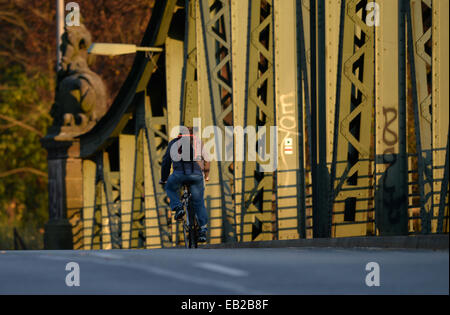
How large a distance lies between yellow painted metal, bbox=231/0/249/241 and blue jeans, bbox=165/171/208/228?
1.67 metres

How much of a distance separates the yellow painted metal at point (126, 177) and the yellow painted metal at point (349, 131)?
11.9 metres

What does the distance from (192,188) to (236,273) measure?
5.16 meters

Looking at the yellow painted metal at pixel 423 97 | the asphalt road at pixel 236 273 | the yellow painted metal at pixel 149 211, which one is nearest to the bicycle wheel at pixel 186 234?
the asphalt road at pixel 236 273

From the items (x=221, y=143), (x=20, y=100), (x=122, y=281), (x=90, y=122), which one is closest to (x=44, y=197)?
(x=20, y=100)

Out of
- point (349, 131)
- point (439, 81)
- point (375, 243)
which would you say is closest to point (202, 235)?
point (349, 131)

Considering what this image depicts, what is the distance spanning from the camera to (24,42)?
43188 mm

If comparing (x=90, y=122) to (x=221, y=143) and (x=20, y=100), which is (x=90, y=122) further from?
(x=20, y=100)

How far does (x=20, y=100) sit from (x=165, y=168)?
28014mm

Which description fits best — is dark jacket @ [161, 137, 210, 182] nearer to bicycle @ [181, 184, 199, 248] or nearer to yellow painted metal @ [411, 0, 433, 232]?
bicycle @ [181, 184, 199, 248]

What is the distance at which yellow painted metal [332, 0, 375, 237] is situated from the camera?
12375 millimetres

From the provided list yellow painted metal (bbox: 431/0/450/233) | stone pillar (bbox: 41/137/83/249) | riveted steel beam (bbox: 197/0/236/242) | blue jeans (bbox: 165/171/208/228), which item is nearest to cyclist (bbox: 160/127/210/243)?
blue jeans (bbox: 165/171/208/228)

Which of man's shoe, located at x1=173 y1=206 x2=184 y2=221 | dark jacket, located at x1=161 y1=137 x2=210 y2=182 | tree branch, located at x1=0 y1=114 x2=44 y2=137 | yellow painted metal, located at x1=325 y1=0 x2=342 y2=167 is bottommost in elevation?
man's shoe, located at x1=173 y1=206 x2=184 y2=221

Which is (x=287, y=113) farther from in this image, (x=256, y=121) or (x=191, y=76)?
(x=191, y=76)
